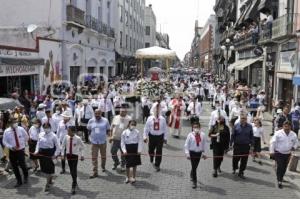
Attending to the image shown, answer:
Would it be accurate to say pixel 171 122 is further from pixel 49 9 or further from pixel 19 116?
pixel 49 9

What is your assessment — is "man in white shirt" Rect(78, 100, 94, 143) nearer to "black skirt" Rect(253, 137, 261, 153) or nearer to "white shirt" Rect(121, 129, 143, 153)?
"white shirt" Rect(121, 129, 143, 153)

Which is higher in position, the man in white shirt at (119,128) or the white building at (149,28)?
the white building at (149,28)

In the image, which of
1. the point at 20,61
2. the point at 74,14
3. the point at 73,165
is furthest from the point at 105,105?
the point at 74,14

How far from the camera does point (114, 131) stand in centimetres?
1092

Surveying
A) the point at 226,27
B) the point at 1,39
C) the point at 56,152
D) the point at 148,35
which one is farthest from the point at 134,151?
the point at 148,35

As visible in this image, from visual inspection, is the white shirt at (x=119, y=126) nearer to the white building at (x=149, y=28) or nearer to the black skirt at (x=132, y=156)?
the black skirt at (x=132, y=156)

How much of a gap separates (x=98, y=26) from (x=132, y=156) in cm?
2751

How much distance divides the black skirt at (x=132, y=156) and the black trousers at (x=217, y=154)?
76.8 inches

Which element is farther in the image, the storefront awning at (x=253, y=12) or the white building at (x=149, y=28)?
the white building at (x=149, y=28)

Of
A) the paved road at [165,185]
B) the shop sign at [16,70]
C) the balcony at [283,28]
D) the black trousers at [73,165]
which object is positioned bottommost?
the paved road at [165,185]

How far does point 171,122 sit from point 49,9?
13.6 metres

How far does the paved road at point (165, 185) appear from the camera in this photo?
9234mm

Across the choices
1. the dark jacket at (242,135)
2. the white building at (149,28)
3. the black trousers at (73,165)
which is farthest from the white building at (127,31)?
the black trousers at (73,165)

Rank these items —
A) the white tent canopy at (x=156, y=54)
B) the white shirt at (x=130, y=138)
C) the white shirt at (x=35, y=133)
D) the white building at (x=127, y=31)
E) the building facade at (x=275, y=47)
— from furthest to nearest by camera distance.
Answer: the white building at (x=127, y=31) → the white tent canopy at (x=156, y=54) → the building facade at (x=275, y=47) → the white shirt at (x=35, y=133) → the white shirt at (x=130, y=138)
